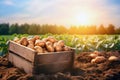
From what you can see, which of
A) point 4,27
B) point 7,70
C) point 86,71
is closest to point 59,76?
point 86,71

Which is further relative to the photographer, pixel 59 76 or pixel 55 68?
pixel 55 68

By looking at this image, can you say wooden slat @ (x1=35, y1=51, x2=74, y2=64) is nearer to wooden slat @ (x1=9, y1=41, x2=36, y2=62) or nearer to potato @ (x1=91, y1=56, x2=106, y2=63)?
wooden slat @ (x1=9, y1=41, x2=36, y2=62)

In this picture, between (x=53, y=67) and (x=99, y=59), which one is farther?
(x=99, y=59)

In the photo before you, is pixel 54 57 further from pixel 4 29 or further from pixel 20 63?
pixel 4 29

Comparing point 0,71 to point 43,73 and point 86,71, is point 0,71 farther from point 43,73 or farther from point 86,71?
A: point 86,71

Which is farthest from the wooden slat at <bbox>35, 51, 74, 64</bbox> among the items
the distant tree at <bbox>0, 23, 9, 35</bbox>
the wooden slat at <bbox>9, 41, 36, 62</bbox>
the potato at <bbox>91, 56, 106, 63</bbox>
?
the distant tree at <bbox>0, 23, 9, 35</bbox>

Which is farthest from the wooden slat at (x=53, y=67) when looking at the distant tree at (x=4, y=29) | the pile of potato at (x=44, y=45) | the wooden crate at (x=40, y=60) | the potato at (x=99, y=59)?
the distant tree at (x=4, y=29)

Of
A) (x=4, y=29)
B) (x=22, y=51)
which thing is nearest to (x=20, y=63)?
(x=22, y=51)
